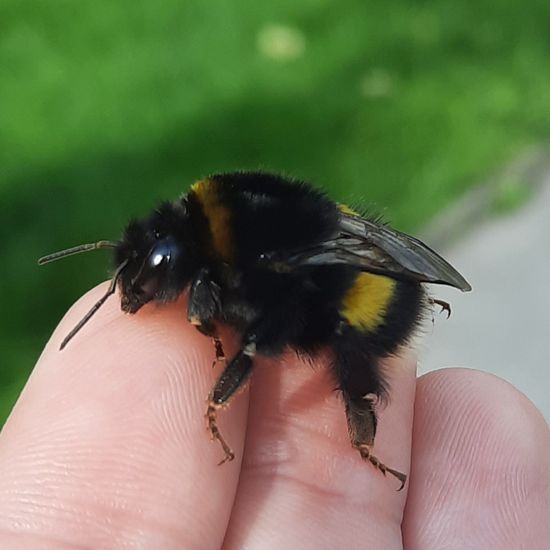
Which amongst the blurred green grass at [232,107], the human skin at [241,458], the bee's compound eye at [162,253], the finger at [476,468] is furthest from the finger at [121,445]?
the blurred green grass at [232,107]

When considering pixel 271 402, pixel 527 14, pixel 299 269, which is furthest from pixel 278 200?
pixel 527 14

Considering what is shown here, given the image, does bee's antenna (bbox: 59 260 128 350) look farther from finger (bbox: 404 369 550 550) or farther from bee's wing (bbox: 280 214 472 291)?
finger (bbox: 404 369 550 550)

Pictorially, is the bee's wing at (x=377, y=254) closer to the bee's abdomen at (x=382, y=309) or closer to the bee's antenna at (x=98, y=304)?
the bee's abdomen at (x=382, y=309)

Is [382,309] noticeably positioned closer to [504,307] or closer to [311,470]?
[311,470]

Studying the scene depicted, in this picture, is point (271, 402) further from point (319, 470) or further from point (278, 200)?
point (278, 200)

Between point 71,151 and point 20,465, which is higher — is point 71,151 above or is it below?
below
